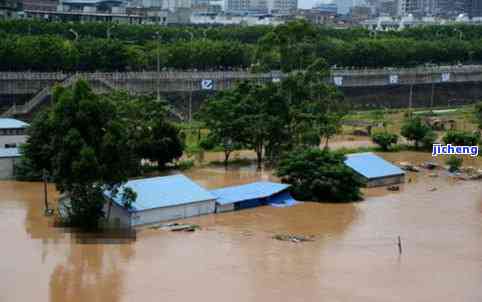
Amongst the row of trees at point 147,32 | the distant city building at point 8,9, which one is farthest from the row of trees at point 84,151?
the distant city building at point 8,9

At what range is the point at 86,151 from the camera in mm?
23328

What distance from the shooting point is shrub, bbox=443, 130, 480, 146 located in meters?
42.2

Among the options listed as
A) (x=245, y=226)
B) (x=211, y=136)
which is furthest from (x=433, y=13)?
(x=245, y=226)

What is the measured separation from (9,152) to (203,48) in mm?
28059

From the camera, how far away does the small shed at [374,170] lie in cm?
3306

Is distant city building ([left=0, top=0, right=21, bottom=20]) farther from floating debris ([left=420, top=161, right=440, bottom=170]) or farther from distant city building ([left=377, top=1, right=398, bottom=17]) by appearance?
distant city building ([left=377, top=1, right=398, bottom=17])

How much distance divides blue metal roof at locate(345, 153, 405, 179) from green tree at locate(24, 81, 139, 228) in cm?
1118

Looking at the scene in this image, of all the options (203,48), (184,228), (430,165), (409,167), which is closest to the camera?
(184,228)

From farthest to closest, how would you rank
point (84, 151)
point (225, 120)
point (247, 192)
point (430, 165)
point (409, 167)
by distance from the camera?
point (430, 165)
point (409, 167)
point (225, 120)
point (247, 192)
point (84, 151)

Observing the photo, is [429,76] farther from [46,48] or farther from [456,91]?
[46,48]

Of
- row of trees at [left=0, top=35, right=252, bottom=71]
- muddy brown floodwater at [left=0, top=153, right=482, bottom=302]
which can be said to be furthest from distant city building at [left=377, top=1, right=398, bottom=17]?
muddy brown floodwater at [left=0, top=153, right=482, bottom=302]

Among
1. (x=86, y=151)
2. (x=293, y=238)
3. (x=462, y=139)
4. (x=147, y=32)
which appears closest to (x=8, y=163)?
(x=86, y=151)

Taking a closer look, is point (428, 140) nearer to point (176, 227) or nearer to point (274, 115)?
point (274, 115)

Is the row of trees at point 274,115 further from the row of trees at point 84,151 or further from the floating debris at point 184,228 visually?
the row of trees at point 84,151
